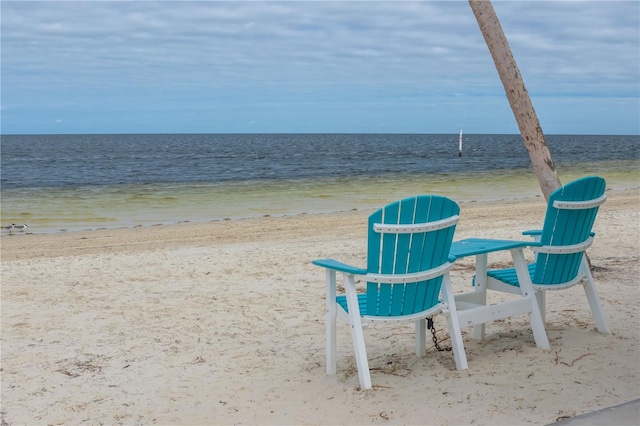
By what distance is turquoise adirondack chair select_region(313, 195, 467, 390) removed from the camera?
3781 millimetres

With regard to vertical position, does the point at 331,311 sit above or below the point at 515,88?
below

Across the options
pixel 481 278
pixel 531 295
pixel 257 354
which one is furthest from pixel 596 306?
pixel 257 354

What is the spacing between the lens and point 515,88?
570 cm

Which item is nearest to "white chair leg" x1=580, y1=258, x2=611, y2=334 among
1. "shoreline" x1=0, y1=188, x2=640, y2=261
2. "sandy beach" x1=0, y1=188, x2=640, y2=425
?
"sandy beach" x1=0, y1=188, x2=640, y2=425

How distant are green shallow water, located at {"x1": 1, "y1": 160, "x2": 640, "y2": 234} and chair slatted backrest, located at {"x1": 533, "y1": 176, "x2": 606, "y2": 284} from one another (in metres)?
11.5

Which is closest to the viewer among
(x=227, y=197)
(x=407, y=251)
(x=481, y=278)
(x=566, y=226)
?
(x=407, y=251)

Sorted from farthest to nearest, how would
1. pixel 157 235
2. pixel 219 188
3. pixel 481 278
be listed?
pixel 219 188 → pixel 157 235 → pixel 481 278

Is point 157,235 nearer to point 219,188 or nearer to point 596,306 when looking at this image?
point 596,306

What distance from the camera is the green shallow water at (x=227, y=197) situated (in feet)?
53.0

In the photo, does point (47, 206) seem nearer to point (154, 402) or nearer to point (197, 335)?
point (197, 335)

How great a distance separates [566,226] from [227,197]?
16.7 meters

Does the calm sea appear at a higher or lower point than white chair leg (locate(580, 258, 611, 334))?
lower

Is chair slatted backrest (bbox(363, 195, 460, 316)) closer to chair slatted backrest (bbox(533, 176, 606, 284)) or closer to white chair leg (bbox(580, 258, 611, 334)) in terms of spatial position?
→ chair slatted backrest (bbox(533, 176, 606, 284))

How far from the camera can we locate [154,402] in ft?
13.0
